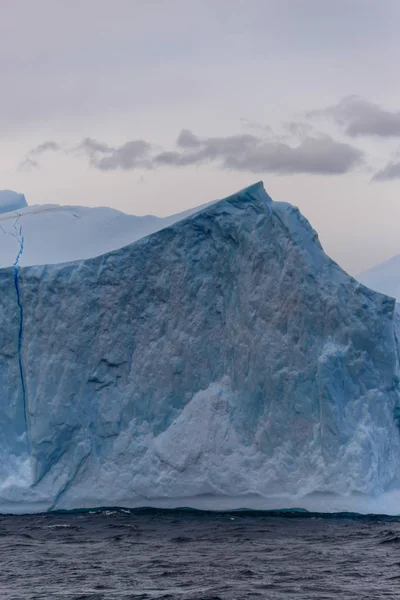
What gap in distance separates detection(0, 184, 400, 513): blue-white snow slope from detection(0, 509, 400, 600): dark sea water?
53 centimetres

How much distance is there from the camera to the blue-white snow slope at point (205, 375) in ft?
53.8

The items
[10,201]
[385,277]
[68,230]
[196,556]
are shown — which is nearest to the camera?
[196,556]

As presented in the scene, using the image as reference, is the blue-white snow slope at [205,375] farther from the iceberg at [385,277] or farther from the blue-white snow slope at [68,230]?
the iceberg at [385,277]

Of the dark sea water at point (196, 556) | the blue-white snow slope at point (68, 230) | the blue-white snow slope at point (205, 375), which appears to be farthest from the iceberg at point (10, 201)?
the dark sea water at point (196, 556)

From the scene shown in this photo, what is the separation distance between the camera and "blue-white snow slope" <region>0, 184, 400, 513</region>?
53.8 ft

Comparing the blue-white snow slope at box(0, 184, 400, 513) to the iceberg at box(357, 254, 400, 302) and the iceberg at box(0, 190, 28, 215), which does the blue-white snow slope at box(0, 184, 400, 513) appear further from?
the iceberg at box(357, 254, 400, 302)

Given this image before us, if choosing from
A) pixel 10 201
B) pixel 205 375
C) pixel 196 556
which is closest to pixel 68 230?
pixel 10 201

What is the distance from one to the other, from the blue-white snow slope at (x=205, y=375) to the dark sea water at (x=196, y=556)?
1.73 feet

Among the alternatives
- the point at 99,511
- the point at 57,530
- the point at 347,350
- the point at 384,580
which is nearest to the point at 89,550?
the point at 57,530

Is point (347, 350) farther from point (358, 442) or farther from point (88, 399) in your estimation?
point (88, 399)

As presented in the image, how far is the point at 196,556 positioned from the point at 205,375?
410cm

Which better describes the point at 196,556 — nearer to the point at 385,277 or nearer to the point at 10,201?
the point at 10,201

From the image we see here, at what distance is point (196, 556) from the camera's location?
1360cm

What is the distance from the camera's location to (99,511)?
16.9 metres
